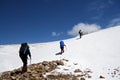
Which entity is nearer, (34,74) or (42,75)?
(34,74)

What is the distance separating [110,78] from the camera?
14352 mm

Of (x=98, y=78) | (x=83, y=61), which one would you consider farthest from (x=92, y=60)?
(x=98, y=78)

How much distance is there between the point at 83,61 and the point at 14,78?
713cm

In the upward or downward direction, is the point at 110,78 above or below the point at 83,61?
below

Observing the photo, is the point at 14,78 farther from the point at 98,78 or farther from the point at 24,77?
the point at 98,78

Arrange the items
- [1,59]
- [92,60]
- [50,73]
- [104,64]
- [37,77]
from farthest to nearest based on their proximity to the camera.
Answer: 1. [1,59]
2. [92,60]
3. [104,64]
4. [50,73]
5. [37,77]

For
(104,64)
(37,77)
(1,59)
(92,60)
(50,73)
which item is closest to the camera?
(37,77)

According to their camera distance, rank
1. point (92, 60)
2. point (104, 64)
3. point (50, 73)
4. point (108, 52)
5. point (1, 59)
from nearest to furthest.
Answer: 1. point (50, 73)
2. point (104, 64)
3. point (92, 60)
4. point (108, 52)
5. point (1, 59)

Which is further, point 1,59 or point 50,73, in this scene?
point 1,59

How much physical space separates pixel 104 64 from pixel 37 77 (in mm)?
6628

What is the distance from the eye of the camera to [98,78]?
47.1 ft

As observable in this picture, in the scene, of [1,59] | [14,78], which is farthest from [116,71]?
[1,59]

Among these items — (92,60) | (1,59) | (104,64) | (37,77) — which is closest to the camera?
(37,77)

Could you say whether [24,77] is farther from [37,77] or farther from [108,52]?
[108,52]
